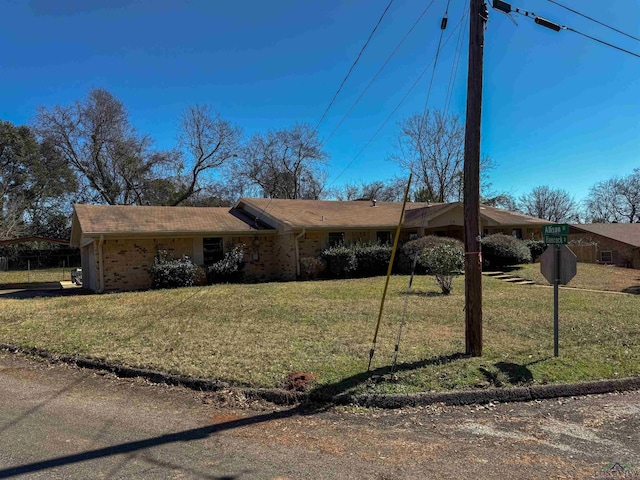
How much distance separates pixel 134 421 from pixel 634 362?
6698mm

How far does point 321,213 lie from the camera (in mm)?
22203

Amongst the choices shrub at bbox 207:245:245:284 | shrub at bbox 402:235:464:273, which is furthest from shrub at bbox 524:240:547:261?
shrub at bbox 207:245:245:284

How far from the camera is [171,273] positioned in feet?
54.5

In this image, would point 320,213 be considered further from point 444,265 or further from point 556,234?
point 556,234

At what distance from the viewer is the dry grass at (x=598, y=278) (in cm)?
1666

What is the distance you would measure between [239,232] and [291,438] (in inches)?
616

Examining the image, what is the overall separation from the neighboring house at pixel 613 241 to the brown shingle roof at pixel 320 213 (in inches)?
568

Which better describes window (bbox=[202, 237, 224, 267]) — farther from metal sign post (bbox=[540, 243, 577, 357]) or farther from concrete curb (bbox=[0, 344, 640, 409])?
metal sign post (bbox=[540, 243, 577, 357])

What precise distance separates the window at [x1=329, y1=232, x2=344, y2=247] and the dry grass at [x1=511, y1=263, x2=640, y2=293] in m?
8.19

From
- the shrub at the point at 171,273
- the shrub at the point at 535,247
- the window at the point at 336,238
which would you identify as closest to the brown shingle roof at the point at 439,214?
the shrub at the point at 535,247

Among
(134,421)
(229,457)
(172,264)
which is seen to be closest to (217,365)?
(134,421)

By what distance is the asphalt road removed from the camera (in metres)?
3.37

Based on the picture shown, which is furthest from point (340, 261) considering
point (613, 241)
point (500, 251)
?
point (613, 241)

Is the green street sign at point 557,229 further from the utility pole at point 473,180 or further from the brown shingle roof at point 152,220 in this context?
the brown shingle roof at point 152,220
